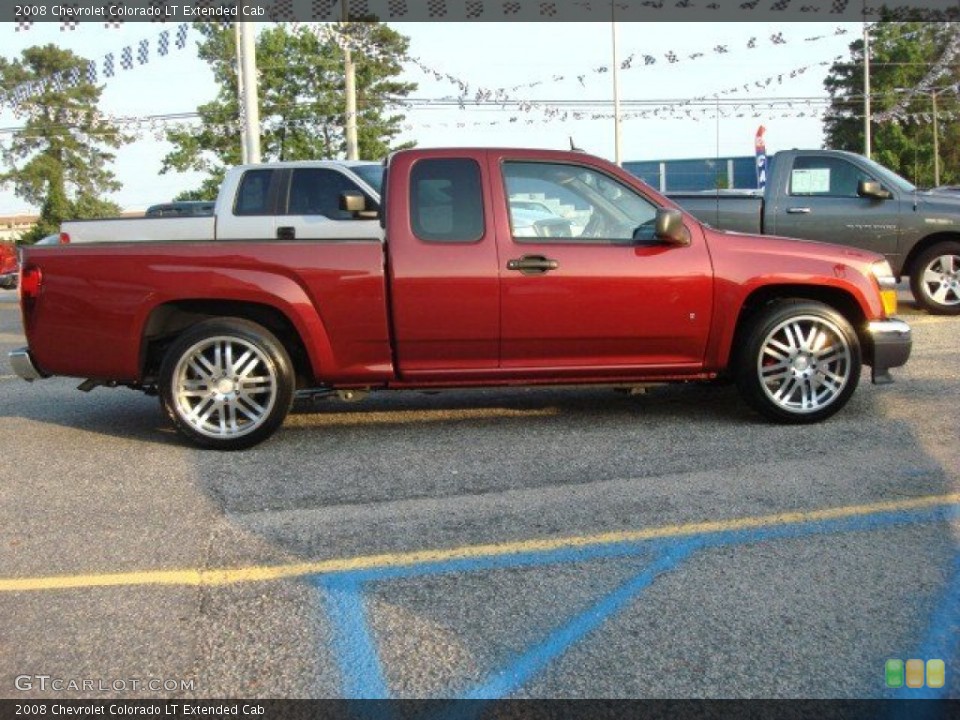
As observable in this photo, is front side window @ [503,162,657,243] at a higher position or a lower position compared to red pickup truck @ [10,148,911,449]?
higher

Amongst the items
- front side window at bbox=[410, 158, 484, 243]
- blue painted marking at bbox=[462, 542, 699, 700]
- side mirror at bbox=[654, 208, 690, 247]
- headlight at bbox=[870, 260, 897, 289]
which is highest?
front side window at bbox=[410, 158, 484, 243]

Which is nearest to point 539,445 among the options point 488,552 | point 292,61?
point 488,552

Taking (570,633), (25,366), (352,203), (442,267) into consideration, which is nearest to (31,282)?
(25,366)

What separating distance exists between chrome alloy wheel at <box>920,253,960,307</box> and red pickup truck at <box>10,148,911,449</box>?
234 inches

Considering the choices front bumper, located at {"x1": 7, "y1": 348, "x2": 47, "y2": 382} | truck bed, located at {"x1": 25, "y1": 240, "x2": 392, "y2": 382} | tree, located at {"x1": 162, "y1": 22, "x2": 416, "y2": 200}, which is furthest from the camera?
tree, located at {"x1": 162, "y1": 22, "x2": 416, "y2": 200}

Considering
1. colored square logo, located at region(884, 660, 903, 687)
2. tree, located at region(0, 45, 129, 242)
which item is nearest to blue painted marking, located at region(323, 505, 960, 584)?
colored square logo, located at region(884, 660, 903, 687)

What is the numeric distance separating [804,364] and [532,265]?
187cm

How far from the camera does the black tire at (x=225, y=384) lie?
6027 millimetres

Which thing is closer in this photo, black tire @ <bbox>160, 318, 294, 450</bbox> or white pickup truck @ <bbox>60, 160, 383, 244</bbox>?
black tire @ <bbox>160, 318, 294, 450</bbox>

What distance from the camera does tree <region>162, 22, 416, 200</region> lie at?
3944 cm

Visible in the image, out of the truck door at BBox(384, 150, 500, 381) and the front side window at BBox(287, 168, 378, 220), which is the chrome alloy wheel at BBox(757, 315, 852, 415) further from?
the front side window at BBox(287, 168, 378, 220)

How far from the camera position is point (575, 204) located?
6.34 metres

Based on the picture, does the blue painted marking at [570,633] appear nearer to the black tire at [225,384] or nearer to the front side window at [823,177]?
the black tire at [225,384]

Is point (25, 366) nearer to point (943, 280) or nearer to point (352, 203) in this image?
point (352, 203)
